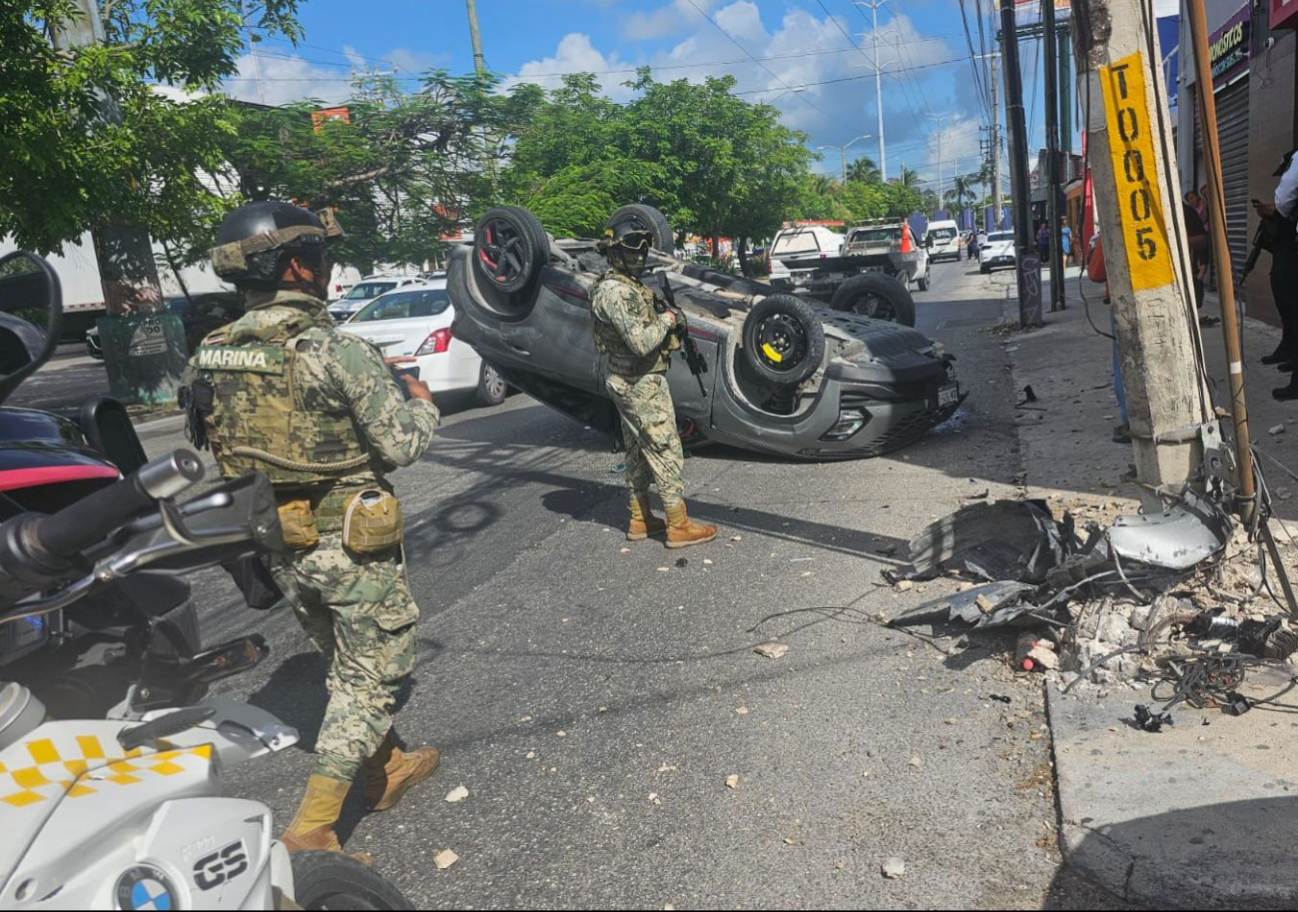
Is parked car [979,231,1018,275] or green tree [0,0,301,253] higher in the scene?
green tree [0,0,301,253]

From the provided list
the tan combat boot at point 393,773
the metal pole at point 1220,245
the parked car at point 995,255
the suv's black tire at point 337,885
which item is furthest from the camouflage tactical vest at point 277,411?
the parked car at point 995,255

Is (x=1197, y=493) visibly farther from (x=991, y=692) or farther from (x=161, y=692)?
(x=161, y=692)

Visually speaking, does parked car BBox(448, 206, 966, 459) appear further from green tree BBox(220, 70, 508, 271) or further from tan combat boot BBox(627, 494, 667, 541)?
green tree BBox(220, 70, 508, 271)

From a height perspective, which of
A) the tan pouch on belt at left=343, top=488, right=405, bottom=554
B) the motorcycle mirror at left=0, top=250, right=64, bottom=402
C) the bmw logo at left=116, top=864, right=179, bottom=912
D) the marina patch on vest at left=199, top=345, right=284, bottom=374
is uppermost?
the motorcycle mirror at left=0, top=250, right=64, bottom=402

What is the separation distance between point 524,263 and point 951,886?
6.24 meters

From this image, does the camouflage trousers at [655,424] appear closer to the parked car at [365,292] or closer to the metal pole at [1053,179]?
the parked car at [365,292]

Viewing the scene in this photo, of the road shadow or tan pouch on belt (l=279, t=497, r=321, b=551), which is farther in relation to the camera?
tan pouch on belt (l=279, t=497, r=321, b=551)

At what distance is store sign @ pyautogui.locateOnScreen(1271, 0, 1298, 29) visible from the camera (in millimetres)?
9781

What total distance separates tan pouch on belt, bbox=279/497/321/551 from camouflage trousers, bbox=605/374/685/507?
3212mm

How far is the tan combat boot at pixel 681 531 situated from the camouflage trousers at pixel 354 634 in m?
3.06

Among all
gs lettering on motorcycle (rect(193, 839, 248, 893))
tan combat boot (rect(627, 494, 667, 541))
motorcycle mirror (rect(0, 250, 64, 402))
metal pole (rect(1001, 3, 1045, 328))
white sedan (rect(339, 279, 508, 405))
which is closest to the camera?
gs lettering on motorcycle (rect(193, 839, 248, 893))

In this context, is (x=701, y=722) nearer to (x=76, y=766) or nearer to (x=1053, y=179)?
(x=76, y=766)

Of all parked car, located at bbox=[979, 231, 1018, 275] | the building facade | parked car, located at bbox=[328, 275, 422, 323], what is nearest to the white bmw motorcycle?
the building facade

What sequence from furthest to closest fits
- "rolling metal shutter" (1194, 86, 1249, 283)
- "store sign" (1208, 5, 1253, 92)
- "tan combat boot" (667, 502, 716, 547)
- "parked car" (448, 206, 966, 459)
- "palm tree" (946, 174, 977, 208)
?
"palm tree" (946, 174, 977, 208) < "rolling metal shutter" (1194, 86, 1249, 283) < "store sign" (1208, 5, 1253, 92) < "parked car" (448, 206, 966, 459) < "tan combat boot" (667, 502, 716, 547)
